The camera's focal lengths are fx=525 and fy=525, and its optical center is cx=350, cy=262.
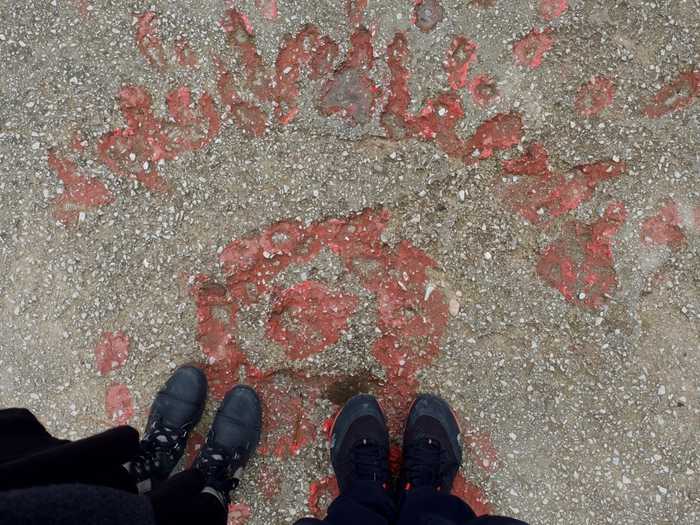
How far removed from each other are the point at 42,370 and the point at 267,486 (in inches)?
40.0

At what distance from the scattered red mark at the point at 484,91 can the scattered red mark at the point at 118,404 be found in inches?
71.3

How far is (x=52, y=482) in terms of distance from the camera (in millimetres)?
1249

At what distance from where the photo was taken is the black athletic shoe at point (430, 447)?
6.52 ft

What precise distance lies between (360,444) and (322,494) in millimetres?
293

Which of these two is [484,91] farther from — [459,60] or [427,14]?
[427,14]

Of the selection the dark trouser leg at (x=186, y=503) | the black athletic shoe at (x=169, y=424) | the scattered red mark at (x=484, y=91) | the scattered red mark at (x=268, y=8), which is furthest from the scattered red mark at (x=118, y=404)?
the scattered red mark at (x=484, y=91)

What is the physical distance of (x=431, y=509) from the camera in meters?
1.81

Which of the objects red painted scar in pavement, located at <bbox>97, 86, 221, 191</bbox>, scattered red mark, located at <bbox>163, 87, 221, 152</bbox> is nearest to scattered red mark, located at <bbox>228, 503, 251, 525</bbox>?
red painted scar in pavement, located at <bbox>97, 86, 221, 191</bbox>

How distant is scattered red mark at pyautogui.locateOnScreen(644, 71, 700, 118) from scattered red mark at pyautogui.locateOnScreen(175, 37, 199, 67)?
1802mm

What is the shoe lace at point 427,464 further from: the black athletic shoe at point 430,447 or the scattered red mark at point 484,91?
the scattered red mark at point 484,91

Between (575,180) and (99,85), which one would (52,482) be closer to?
(99,85)

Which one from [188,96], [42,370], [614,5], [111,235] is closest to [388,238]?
[188,96]

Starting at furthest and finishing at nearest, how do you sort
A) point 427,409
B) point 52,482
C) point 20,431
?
point 427,409
point 20,431
point 52,482

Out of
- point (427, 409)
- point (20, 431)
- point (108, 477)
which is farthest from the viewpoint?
point (427, 409)
